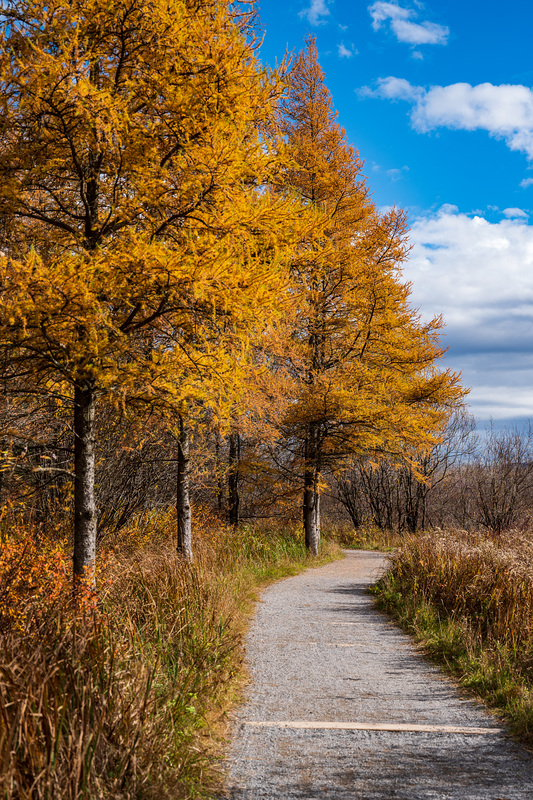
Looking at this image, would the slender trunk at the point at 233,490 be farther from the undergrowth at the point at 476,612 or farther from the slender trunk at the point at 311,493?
the undergrowth at the point at 476,612

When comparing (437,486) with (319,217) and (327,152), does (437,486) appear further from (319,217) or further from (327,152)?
(319,217)

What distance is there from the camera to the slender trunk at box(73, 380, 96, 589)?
5562mm

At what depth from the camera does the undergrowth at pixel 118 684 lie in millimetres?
2430

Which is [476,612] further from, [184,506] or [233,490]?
[233,490]

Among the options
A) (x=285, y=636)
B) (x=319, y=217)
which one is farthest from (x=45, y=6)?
(x=285, y=636)

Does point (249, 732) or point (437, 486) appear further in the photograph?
point (437, 486)

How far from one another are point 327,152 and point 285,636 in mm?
11438

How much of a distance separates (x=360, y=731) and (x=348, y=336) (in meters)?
10.3

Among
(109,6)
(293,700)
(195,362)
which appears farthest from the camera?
(195,362)

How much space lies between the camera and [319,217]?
20.1 ft

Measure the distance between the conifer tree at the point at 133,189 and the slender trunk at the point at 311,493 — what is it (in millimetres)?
7881

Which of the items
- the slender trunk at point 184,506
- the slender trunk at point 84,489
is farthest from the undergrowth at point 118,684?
the slender trunk at point 184,506

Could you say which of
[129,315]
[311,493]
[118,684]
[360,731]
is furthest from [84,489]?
[311,493]

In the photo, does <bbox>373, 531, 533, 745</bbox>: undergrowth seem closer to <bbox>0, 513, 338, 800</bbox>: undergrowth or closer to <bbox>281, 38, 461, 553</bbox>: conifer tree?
<bbox>0, 513, 338, 800</bbox>: undergrowth
